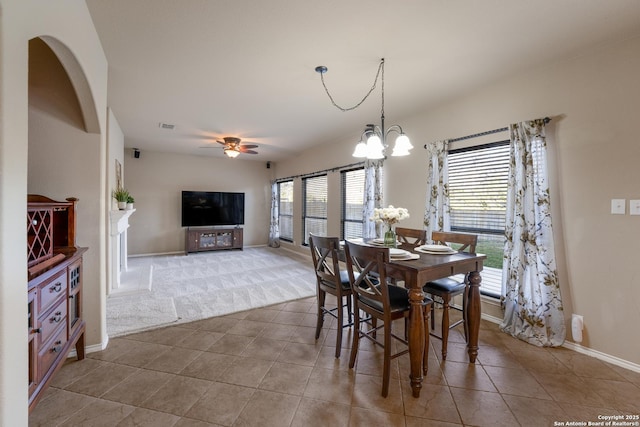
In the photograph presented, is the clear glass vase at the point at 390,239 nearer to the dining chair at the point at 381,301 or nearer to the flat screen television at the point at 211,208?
the dining chair at the point at 381,301

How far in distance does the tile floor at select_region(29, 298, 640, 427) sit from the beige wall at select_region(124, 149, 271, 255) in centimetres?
462

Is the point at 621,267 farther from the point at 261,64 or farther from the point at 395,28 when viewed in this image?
the point at 261,64

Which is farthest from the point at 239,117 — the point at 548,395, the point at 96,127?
the point at 548,395

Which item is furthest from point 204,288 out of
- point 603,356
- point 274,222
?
point 603,356

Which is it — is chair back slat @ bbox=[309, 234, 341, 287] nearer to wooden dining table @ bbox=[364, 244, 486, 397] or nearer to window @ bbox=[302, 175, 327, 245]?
wooden dining table @ bbox=[364, 244, 486, 397]

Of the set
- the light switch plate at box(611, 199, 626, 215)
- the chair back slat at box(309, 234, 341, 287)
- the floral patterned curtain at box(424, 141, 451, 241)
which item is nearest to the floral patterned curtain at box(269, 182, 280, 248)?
the floral patterned curtain at box(424, 141, 451, 241)

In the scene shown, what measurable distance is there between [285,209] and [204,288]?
388 cm

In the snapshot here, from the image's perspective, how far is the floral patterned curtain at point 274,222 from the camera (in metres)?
7.66

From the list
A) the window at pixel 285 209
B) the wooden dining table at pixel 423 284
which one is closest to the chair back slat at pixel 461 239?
the wooden dining table at pixel 423 284

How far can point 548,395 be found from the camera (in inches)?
71.7

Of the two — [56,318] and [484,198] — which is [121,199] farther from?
[484,198]

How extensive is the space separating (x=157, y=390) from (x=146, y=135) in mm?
4598

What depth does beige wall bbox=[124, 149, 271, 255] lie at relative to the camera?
21.1 feet

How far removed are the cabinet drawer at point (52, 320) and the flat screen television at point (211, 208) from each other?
17.0ft
